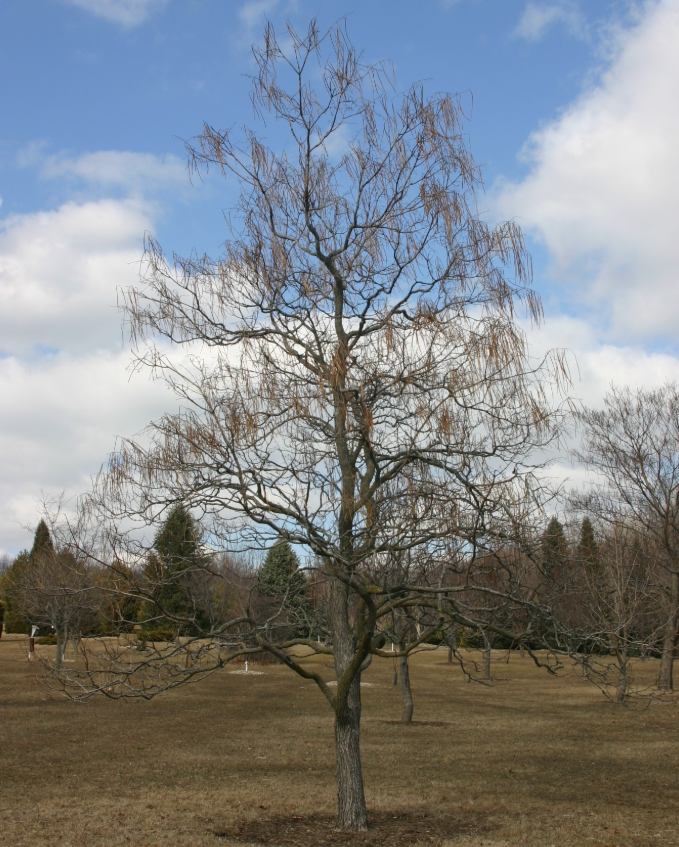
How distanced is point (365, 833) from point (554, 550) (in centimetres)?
352

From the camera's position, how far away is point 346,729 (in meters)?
7.15

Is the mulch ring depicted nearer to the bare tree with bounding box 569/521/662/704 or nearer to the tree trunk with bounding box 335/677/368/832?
the tree trunk with bounding box 335/677/368/832

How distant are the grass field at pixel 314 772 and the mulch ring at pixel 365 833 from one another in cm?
4

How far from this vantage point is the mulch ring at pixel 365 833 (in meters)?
7.22

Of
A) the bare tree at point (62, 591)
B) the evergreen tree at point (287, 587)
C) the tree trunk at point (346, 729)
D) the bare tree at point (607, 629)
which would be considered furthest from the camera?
the tree trunk at point (346, 729)

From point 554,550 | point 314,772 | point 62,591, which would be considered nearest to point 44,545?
point 314,772

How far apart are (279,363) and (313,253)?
3.81ft

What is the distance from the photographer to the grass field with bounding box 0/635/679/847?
848cm

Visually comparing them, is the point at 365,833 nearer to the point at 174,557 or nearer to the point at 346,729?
the point at 346,729

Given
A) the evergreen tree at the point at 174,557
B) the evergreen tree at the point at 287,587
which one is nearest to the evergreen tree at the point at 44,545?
the evergreen tree at the point at 287,587

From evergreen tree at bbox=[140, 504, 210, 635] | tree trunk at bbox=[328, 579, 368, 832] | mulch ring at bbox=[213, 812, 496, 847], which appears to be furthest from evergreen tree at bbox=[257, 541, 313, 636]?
mulch ring at bbox=[213, 812, 496, 847]

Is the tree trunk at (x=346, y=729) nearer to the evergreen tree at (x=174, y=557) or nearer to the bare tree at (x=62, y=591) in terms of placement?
the evergreen tree at (x=174, y=557)

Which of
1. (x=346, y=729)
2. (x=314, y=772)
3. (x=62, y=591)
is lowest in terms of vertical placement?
(x=314, y=772)

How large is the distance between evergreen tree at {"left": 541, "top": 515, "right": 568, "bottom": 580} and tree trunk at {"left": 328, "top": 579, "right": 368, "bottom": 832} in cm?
191
